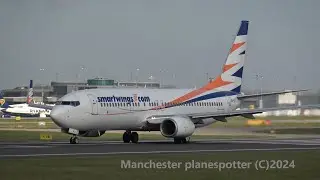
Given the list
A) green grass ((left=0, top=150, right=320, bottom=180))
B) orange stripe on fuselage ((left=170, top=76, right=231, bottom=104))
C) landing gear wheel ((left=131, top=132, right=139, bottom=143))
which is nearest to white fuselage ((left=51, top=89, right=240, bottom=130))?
orange stripe on fuselage ((left=170, top=76, right=231, bottom=104))

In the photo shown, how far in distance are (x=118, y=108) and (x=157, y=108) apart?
4.09m

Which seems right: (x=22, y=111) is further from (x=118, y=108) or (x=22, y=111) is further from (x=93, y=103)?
(x=93, y=103)

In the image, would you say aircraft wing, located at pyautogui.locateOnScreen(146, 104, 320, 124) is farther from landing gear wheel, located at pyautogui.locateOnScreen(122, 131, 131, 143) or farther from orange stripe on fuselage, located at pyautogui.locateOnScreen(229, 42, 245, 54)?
orange stripe on fuselage, located at pyautogui.locateOnScreen(229, 42, 245, 54)

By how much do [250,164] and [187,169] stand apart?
13.2ft

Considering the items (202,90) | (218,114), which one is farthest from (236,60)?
(218,114)

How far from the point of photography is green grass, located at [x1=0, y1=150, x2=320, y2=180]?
2706 centimetres

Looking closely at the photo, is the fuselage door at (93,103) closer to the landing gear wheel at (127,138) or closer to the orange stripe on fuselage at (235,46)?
the landing gear wheel at (127,138)

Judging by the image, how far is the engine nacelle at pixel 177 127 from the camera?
52.1 metres

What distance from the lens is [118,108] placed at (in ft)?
172

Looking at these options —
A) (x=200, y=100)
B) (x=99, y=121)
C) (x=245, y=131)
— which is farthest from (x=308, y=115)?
(x=99, y=121)

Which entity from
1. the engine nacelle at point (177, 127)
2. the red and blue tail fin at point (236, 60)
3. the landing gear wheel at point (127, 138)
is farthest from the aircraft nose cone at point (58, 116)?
the red and blue tail fin at point (236, 60)

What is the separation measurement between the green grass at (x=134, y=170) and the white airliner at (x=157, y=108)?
14.2m

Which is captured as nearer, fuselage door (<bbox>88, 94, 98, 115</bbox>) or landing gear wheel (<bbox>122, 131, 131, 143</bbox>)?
fuselage door (<bbox>88, 94, 98, 115</bbox>)

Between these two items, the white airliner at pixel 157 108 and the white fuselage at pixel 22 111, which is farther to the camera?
the white fuselage at pixel 22 111
